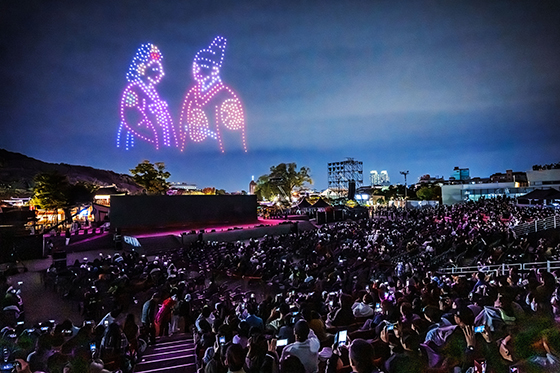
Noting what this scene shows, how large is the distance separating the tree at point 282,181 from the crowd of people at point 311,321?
41136 mm

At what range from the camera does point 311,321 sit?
14.3 feet

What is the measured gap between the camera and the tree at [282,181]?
2067 inches

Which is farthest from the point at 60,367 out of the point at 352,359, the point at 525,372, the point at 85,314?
the point at 525,372

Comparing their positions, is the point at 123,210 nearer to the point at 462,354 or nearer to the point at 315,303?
the point at 315,303

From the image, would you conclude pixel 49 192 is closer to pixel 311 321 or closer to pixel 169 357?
pixel 169 357

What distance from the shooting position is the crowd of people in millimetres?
3217

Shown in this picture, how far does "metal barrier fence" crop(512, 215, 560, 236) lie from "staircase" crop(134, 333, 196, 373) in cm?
1656

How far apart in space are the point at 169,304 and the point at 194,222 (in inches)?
737

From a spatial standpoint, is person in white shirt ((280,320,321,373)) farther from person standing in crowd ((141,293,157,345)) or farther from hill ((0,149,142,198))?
hill ((0,149,142,198))

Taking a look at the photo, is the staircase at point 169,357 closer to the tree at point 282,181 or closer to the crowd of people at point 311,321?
the crowd of people at point 311,321

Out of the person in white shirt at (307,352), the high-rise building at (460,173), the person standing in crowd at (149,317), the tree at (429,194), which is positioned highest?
the high-rise building at (460,173)

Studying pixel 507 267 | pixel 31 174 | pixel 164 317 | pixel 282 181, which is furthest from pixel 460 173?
pixel 31 174

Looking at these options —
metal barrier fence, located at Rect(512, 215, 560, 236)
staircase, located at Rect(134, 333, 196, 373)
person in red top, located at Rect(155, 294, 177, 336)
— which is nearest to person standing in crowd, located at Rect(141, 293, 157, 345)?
person in red top, located at Rect(155, 294, 177, 336)

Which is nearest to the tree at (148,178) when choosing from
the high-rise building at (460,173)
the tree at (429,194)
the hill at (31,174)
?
the hill at (31,174)
